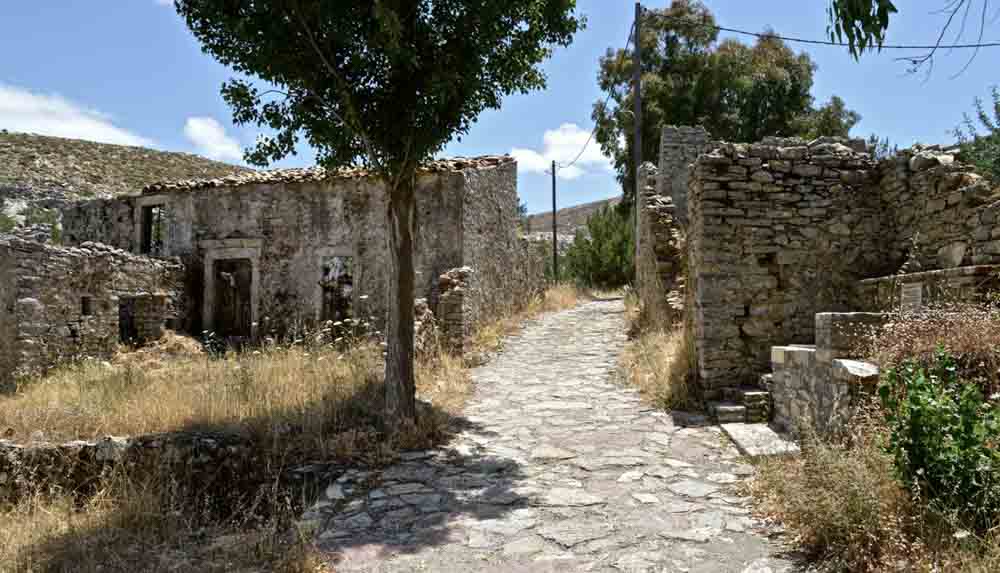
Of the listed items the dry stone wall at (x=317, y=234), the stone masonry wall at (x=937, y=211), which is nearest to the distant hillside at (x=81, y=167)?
the dry stone wall at (x=317, y=234)

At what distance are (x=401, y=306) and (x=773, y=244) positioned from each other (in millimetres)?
4187

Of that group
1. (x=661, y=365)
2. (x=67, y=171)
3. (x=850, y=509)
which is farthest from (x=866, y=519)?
(x=67, y=171)

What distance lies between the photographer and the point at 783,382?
18.2 feet

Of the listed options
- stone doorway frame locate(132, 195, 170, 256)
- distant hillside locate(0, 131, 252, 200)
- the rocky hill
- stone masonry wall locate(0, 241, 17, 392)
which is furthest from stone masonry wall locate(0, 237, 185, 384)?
distant hillside locate(0, 131, 252, 200)

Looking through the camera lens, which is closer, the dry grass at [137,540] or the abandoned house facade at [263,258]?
the dry grass at [137,540]

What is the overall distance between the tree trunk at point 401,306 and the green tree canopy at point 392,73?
0.01 metres

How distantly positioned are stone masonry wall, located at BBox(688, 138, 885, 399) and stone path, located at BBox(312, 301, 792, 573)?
4.25ft

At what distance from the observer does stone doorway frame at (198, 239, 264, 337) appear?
44.4 ft

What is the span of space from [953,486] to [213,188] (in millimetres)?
14726

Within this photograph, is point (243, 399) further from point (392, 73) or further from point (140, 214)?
point (140, 214)

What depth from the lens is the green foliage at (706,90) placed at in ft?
70.4

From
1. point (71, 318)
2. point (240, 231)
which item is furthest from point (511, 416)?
point (240, 231)

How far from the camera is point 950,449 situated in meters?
2.83

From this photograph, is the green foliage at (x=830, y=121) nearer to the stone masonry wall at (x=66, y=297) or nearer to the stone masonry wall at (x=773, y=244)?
the stone masonry wall at (x=773, y=244)
